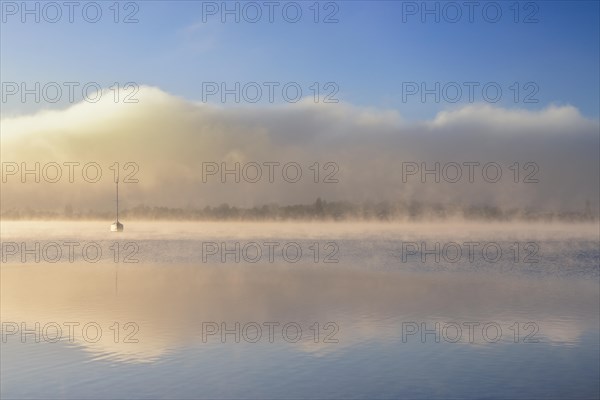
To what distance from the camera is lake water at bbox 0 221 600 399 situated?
15.9m

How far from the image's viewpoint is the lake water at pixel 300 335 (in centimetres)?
1586

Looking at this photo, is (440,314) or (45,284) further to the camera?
(45,284)

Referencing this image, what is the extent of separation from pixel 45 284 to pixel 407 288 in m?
18.9

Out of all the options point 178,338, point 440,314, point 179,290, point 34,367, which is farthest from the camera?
point 179,290

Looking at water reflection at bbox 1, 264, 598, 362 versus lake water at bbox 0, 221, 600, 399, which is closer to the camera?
lake water at bbox 0, 221, 600, 399

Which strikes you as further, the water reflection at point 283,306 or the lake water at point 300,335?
the water reflection at point 283,306

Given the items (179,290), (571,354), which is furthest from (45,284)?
(571,354)

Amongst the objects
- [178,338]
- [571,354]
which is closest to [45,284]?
[178,338]

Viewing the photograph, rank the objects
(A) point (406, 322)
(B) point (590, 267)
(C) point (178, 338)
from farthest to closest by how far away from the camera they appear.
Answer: (B) point (590, 267)
(A) point (406, 322)
(C) point (178, 338)

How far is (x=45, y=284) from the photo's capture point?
35906 millimetres

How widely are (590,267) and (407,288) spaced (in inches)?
746

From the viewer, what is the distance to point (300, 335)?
21.6m

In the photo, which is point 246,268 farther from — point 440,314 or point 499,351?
point 499,351

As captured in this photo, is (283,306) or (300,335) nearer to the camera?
(300,335)
